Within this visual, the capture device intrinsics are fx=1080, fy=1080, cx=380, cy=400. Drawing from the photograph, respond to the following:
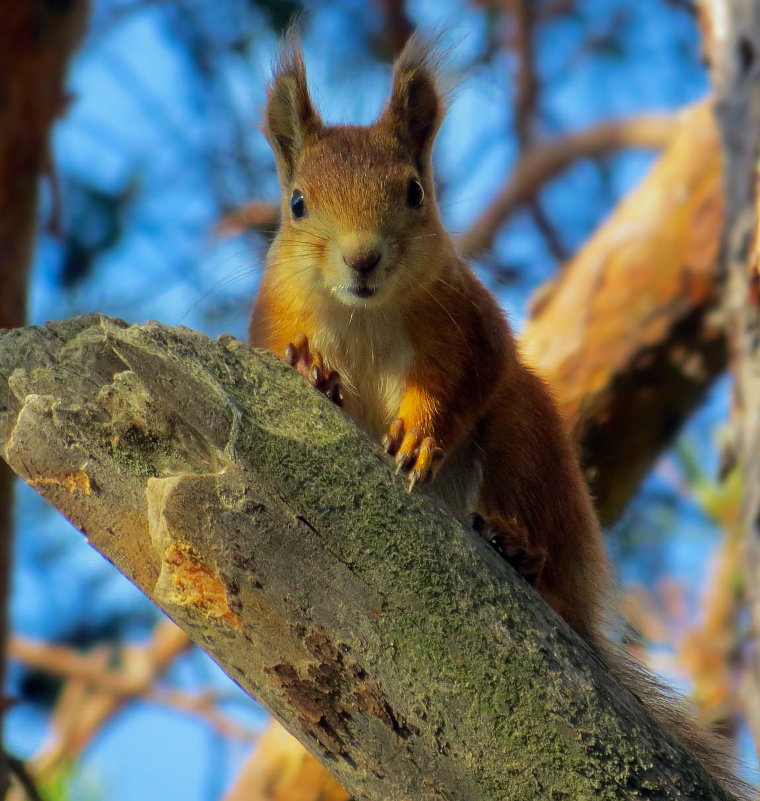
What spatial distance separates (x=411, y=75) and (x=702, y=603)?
13.7ft

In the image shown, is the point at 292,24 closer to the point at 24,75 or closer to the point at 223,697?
the point at 24,75

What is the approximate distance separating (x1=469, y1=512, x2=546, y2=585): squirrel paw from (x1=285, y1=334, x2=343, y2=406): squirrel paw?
1.34ft

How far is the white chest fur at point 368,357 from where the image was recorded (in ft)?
7.95

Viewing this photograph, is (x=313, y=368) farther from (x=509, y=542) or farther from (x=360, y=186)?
(x=509, y=542)

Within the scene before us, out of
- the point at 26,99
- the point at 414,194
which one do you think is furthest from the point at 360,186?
the point at 26,99

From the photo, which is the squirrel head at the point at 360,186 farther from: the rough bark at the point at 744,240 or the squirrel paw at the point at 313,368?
the rough bark at the point at 744,240

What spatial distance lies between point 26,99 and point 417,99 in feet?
6.72

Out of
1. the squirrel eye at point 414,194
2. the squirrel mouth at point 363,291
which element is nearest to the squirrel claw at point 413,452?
the squirrel mouth at point 363,291

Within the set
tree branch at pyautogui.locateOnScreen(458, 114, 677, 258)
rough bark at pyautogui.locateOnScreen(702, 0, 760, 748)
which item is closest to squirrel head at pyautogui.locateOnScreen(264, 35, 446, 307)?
rough bark at pyautogui.locateOnScreen(702, 0, 760, 748)

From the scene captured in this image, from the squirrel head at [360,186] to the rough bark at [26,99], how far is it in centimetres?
171

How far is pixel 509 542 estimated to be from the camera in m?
2.34

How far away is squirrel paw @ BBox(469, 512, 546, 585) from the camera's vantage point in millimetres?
2338

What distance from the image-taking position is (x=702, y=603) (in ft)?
19.4

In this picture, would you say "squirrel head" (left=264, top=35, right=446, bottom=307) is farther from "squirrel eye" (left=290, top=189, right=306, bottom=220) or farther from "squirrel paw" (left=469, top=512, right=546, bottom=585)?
"squirrel paw" (left=469, top=512, right=546, bottom=585)
